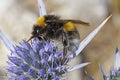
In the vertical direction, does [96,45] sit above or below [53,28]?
above

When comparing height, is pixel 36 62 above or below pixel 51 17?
below

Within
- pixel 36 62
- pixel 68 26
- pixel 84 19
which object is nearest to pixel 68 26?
pixel 68 26

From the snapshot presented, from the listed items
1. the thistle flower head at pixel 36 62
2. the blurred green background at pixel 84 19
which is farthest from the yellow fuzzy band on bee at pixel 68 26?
the blurred green background at pixel 84 19

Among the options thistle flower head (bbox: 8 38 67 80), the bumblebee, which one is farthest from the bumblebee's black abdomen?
thistle flower head (bbox: 8 38 67 80)

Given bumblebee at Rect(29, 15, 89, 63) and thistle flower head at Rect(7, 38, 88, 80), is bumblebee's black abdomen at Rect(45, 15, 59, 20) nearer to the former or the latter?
bumblebee at Rect(29, 15, 89, 63)

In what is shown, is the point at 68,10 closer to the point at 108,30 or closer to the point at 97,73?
the point at 108,30

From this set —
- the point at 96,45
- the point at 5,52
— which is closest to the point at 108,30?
the point at 96,45

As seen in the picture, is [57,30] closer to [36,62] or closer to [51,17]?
[51,17]
